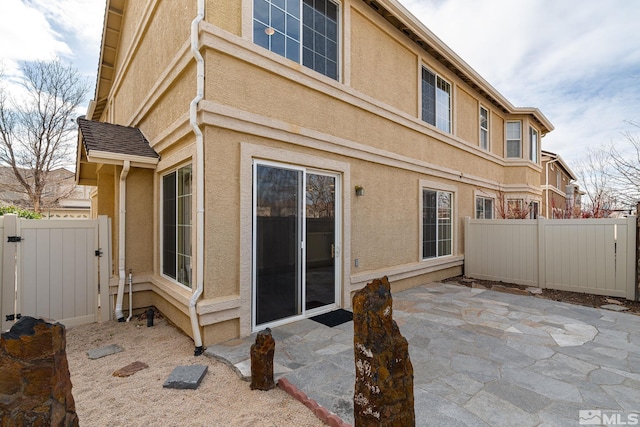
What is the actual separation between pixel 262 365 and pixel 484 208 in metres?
10.3

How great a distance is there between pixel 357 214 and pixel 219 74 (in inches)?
135

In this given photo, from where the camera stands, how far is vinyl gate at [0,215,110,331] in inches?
187

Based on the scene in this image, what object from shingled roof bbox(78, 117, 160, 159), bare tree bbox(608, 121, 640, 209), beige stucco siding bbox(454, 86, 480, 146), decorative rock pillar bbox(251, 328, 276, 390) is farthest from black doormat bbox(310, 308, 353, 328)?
bare tree bbox(608, 121, 640, 209)

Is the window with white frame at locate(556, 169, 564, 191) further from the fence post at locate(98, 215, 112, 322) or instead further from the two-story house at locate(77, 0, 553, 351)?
the fence post at locate(98, 215, 112, 322)

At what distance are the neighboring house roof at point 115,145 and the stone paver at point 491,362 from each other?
3.53m

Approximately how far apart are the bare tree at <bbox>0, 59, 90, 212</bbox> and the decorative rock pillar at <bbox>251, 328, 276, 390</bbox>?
81.7ft

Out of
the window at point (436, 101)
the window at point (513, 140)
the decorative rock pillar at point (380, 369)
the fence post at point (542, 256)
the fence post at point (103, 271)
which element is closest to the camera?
the decorative rock pillar at point (380, 369)

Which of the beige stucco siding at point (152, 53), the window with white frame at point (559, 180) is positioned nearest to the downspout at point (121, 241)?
the beige stucco siding at point (152, 53)

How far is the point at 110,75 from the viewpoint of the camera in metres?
10.0

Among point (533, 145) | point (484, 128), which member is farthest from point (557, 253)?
point (533, 145)

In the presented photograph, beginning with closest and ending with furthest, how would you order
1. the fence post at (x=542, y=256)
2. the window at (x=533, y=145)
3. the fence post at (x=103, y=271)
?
the fence post at (x=103, y=271) → the fence post at (x=542, y=256) → the window at (x=533, y=145)

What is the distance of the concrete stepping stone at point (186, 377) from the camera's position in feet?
10.5

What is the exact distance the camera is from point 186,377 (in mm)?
3311

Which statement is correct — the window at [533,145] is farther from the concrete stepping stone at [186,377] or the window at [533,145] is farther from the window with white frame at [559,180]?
the concrete stepping stone at [186,377]
